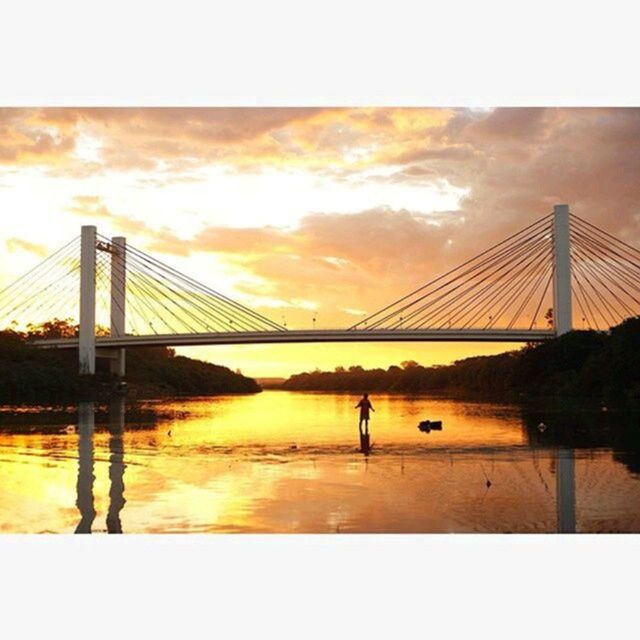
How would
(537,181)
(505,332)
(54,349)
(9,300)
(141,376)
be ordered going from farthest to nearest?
(141,376) → (54,349) → (9,300) → (505,332) → (537,181)

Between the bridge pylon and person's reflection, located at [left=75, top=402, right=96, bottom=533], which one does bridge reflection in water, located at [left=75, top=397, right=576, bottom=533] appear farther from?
the bridge pylon

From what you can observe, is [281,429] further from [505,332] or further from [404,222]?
[505,332]

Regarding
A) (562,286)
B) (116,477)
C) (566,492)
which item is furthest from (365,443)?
(562,286)

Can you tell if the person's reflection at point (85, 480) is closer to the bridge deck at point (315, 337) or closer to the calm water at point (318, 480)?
the calm water at point (318, 480)

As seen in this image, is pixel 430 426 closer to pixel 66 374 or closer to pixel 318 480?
pixel 318 480

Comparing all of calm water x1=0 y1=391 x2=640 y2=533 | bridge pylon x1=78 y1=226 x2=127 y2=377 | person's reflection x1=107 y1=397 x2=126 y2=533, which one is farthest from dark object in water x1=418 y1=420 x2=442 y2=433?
bridge pylon x1=78 y1=226 x2=127 y2=377

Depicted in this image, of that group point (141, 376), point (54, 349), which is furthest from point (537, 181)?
point (141, 376)
